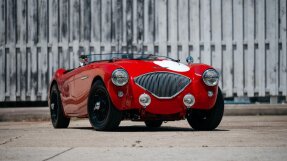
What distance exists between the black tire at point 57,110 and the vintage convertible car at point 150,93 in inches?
44.4

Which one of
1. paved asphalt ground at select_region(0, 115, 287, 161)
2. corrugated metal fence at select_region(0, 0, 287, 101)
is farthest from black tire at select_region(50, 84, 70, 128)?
corrugated metal fence at select_region(0, 0, 287, 101)

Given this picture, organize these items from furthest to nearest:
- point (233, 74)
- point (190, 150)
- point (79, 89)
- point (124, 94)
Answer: point (233, 74) → point (79, 89) → point (124, 94) → point (190, 150)

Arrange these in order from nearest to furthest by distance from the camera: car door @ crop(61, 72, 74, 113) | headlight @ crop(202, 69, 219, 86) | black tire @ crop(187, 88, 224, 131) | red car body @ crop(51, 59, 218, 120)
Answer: red car body @ crop(51, 59, 218, 120) → headlight @ crop(202, 69, 219, 86) → black tire @ crop(187, 88, 224, 131) → car door @ crop(61, 72, 74, 113)

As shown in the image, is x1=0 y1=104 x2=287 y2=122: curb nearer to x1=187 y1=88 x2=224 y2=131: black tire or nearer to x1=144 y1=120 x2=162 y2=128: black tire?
x1=144 y1=120 x2=162 y2=128: black tire

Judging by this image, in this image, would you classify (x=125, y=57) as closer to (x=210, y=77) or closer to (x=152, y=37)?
(x=210, y=77)

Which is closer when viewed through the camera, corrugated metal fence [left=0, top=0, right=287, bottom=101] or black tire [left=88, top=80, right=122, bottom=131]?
black tire [left=88, top=80, right=122, bottom=131]

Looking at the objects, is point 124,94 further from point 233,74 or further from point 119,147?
point 233,74

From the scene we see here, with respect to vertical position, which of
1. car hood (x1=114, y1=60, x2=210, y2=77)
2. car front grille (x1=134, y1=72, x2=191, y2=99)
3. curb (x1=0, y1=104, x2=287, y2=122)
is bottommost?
curb (x1=0, y1=104, x2=287, y2=122)

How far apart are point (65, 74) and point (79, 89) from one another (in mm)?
790

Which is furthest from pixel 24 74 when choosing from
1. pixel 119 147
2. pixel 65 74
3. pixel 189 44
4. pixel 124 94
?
pixel 119 147

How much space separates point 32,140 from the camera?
23.8ft

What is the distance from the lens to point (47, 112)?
44.2 ft

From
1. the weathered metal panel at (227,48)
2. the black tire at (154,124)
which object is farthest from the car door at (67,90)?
the weathered metal panel at (227,48)

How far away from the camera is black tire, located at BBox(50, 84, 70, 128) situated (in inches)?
394
